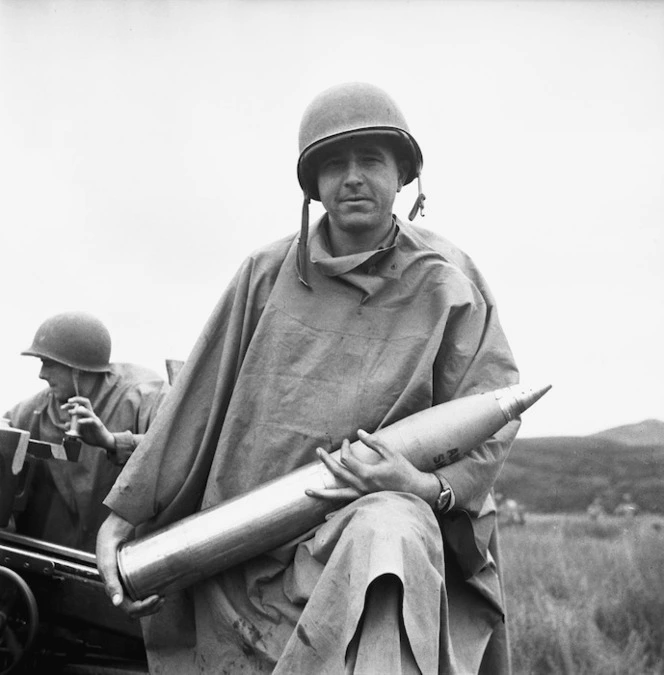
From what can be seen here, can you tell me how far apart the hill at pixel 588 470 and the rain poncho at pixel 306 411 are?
293 centimetres

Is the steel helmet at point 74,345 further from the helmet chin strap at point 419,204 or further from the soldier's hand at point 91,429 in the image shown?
the helmet chin strap at point 419,204

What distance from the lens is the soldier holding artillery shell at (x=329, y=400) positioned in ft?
10.9

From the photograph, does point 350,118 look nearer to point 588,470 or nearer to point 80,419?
point 80,419

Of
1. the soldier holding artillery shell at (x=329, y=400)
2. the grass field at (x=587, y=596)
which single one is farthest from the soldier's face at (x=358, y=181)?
the grass field at (x=587, y=596)

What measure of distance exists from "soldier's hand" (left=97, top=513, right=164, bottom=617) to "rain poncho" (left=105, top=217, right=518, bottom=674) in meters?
0.05

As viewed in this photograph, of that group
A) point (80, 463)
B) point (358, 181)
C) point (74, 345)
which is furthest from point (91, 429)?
point (358, 181)

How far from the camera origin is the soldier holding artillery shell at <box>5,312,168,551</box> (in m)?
5.98

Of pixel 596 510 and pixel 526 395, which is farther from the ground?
pixel 526 395

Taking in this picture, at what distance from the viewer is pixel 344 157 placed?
3.70 metres

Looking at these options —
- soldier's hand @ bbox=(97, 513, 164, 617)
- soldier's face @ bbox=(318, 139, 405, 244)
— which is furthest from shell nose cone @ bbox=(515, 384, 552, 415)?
soldier's hand @ bbox=(97, 513, 164, 617)

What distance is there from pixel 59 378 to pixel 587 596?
10.2ft

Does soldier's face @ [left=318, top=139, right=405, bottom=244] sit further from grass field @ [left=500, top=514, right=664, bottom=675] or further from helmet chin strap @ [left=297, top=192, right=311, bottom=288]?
grass field @ [left=500, top=514, right=664, bottom=675]

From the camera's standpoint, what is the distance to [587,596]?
6188 millimetres

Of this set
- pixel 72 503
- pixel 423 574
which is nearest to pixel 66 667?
pixel 72 503
